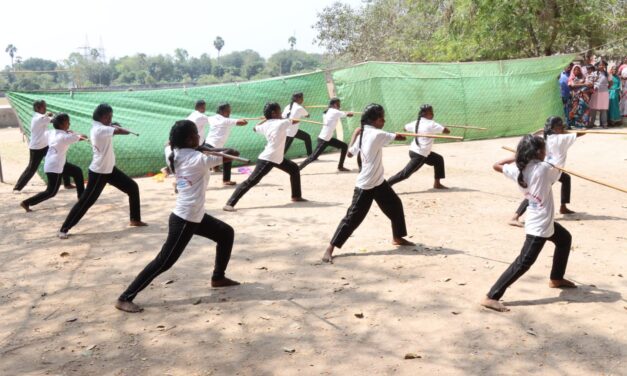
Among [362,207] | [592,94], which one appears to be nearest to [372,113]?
[362,207]

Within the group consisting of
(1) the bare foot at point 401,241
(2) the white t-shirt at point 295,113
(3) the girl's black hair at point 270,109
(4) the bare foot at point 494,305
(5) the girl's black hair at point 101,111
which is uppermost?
(5) the girl's black hair at point 101,111

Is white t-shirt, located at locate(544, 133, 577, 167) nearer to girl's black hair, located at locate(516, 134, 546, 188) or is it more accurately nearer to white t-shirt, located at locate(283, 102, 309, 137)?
girl's black hair, located at locate(516, 134, 546, 188)

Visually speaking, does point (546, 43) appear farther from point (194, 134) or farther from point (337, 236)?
point (194, 134)

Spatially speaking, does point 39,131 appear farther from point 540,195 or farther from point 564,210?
point 540,195

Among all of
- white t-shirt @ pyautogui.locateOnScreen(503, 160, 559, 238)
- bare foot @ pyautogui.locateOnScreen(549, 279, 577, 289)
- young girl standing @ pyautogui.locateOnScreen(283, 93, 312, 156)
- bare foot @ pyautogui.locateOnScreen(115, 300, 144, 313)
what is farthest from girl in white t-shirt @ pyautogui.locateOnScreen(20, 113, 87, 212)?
bare foot @ pyautogui.locateOnScreen(549, 279, 577, 289)

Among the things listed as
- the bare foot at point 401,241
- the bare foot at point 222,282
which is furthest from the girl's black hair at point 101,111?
the bare foot at point 401,241

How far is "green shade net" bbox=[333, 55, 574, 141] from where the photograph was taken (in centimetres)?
1532

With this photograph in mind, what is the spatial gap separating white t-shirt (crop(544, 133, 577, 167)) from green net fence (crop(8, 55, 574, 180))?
7578mm

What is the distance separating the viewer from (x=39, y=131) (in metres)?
10.6

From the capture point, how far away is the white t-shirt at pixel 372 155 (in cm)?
669

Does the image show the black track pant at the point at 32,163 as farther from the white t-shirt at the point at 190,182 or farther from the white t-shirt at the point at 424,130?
the white t-shirt at the point at 190,182

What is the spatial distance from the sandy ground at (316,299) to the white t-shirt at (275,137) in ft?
2.44

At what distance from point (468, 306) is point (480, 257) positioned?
1394mm

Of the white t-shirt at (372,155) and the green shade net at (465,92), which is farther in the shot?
the green shade net at (465,92)
